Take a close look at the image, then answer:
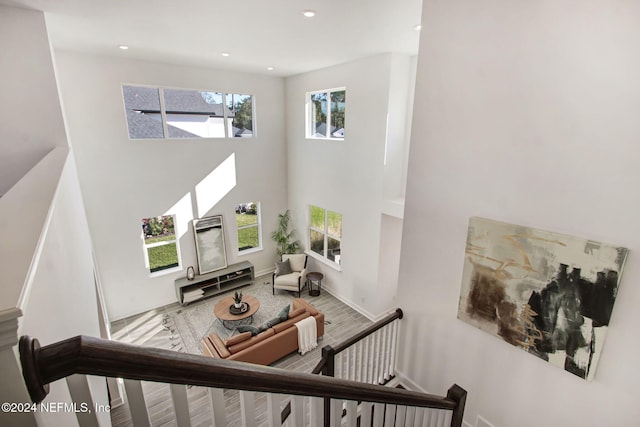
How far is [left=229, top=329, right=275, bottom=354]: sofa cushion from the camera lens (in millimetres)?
4836

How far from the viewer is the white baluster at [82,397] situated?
68 cm

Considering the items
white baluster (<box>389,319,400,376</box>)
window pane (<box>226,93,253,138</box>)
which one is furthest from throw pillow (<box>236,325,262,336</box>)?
window pane (<box>226,93,253,138</box>)

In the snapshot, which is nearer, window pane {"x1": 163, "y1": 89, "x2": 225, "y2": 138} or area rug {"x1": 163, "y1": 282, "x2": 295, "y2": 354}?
area rug {"x1": 163, "y1": 282, "x2": 295, "y2": 354}

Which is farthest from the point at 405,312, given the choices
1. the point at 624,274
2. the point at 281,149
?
the point at 281,149

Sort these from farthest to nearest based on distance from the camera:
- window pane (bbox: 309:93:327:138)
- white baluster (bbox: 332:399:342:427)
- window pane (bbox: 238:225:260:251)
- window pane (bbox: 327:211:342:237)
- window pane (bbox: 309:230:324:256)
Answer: window pane (bbox: 238:225:260:251), window pane (bbox: 309:230:324:256), window pane (bbox: 327:211:342:237), window pane (bbox: 309:93:327:138), white baluster (bbox: 332:399:342:427)

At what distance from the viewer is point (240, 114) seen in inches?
298

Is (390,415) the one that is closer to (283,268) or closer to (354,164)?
(354,164)

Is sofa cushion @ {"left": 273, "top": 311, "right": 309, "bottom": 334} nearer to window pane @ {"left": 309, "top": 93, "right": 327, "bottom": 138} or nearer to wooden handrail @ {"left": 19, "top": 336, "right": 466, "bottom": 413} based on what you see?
window pane @ {"left": 309, "top": 93, "right": 327, "bottom": 138}

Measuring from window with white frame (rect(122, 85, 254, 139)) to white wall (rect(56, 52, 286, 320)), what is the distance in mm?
189

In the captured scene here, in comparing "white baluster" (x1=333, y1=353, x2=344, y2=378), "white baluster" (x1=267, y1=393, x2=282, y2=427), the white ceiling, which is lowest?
"white baluster" (x1=333, y1=353, x2=344, y2=378)

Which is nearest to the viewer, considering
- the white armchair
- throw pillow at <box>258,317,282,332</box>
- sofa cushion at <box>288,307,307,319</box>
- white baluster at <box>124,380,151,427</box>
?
white baluster at <box>124,380,151,427</box>

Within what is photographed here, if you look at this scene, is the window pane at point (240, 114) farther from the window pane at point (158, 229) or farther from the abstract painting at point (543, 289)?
the abstract painting at point (543, 289)

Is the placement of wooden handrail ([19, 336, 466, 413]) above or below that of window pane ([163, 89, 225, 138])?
below

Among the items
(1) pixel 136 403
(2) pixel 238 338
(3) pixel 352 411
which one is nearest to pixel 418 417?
(3) pixel 352 411
